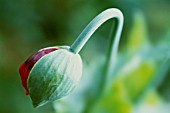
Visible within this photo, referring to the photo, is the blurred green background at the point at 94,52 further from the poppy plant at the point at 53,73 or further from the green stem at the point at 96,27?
the poppy plant at the point at 53,73

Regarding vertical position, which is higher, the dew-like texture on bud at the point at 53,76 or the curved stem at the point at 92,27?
the curved stem at the point at 92,27

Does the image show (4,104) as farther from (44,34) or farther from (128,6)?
(128,6)

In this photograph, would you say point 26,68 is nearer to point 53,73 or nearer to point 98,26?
point 53,73

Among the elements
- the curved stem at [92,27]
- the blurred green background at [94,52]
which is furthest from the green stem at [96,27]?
the blurred green background at [94,52]

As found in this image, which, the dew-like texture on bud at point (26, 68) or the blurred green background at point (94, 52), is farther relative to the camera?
the blurred green background at point (94, 52)

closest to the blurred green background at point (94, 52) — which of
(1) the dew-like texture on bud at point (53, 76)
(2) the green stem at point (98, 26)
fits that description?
(2) the green stem at point (98, 26)
